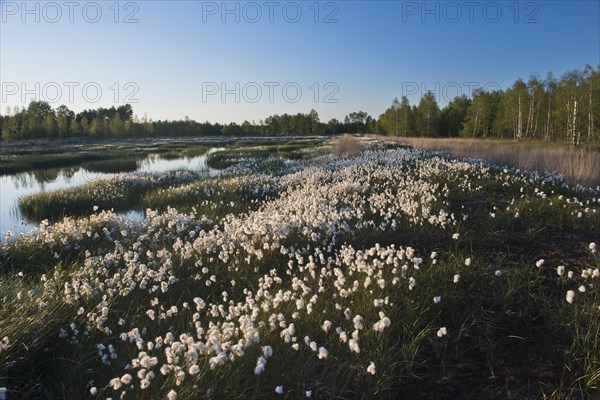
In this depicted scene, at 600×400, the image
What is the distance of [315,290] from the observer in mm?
5145

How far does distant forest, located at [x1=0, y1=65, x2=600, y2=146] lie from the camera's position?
40.1 m

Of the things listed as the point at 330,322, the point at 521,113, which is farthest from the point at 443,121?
the point at 330,322

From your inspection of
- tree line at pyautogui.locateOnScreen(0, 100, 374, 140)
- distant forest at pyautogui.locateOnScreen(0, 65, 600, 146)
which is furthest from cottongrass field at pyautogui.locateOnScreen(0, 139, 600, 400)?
tree line at pyautogui.locateOnScreen(0, 100, 374, 140)

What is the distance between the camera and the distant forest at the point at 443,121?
40094 millimetres

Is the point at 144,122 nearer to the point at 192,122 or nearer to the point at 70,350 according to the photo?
the point at 192,122

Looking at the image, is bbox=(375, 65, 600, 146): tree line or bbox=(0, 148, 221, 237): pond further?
bbox=(375, 65, 600, 146): tree line

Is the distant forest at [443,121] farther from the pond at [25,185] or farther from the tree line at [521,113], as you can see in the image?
the pond at [25,185]

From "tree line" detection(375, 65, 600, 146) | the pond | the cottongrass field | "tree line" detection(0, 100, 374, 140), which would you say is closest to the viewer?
the cottongrass field

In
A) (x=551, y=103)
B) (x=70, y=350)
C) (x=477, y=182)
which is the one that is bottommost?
(x=70, y=350)

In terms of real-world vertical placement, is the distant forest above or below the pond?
above

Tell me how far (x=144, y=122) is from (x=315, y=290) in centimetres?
12792

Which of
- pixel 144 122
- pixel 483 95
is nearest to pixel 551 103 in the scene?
pixel 483 95

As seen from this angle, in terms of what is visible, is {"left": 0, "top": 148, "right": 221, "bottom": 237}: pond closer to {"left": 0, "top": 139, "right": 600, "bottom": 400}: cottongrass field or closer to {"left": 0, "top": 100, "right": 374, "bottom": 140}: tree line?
{"left": 0, "top": 139, "right": 600, "bottom": 400}: cottongrass field

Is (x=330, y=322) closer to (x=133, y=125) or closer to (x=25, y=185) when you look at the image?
(x=25, y=185)
